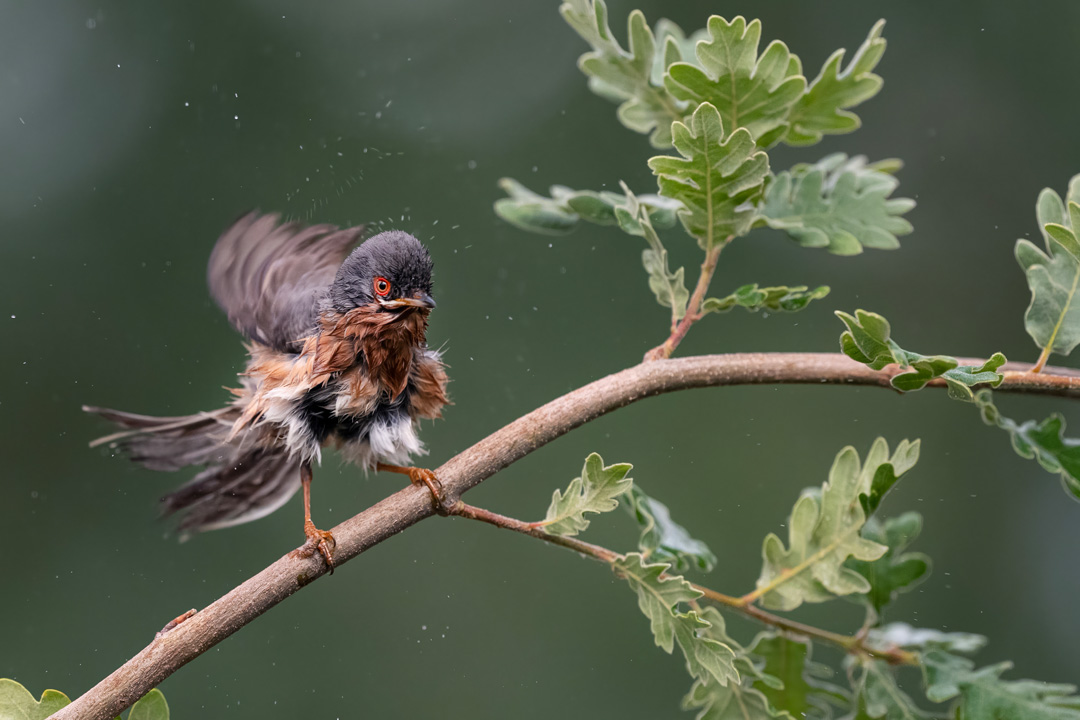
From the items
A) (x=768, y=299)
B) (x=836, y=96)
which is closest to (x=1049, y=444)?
(x=768, y=299)

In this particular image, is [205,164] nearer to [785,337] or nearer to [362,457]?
[785,337]

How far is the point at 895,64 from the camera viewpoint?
7387 mm

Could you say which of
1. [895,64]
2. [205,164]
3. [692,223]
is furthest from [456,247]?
[692,223]

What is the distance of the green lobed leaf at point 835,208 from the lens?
2064 mm

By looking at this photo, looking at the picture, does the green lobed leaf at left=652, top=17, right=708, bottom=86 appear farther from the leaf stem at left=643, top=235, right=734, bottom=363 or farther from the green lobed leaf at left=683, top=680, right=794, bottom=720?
the green lobed leaf at left=683, top=680, right=794, bottom=720

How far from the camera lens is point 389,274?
1864 mm

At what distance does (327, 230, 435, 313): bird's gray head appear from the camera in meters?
1.86

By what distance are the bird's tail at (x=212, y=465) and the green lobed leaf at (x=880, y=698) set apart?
4.54 ft

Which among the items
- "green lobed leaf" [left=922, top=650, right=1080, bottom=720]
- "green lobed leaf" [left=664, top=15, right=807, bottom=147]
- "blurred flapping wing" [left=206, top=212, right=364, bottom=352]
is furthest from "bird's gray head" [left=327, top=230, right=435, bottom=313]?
"green lobed leaf" [left=922, top=650, right=1080, bottom=720]

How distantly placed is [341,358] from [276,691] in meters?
4.41

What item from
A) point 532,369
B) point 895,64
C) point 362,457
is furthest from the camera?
point 895,64

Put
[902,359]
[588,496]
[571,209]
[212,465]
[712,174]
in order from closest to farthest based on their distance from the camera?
[902,359] < [588,496] < [712,174] < [571,209] < [212,465]

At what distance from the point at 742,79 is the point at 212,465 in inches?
61.2

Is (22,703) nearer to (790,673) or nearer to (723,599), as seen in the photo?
(723,599)
